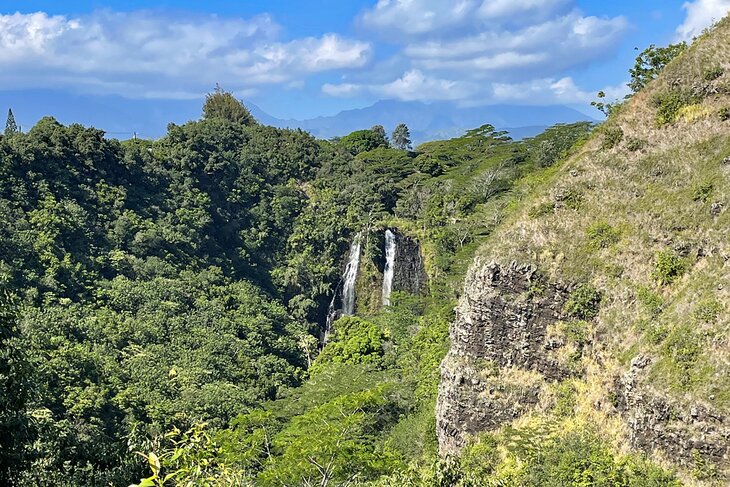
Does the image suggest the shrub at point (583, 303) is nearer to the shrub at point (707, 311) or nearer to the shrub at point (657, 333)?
the shrub at point (657, 333)

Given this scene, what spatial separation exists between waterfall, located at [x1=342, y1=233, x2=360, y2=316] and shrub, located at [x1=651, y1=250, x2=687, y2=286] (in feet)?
111

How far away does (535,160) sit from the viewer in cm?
4909

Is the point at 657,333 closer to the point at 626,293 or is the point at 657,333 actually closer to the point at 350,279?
the point at 626,293

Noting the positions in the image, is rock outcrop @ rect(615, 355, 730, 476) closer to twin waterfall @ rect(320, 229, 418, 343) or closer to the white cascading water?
twin waterfall @ rect(320, 229, 418, 343)

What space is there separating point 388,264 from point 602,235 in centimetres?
3041

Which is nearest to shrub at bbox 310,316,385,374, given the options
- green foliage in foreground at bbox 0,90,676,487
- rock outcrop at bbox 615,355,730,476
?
green foliage in foreground at bbox 0,90,676,487

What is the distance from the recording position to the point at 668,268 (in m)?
19.5

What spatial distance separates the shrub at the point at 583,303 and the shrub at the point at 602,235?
165cm

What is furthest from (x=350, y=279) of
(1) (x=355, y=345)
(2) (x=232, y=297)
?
(1) (x=355, y=345)

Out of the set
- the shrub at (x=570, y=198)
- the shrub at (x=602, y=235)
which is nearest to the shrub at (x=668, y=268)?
the shrub at (x=602, y=235)

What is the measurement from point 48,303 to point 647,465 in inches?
1222

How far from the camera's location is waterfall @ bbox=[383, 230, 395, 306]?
50.8m

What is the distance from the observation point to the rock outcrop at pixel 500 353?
20922 mm

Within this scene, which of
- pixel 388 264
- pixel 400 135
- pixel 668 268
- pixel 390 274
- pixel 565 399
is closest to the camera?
pixel 668 268
